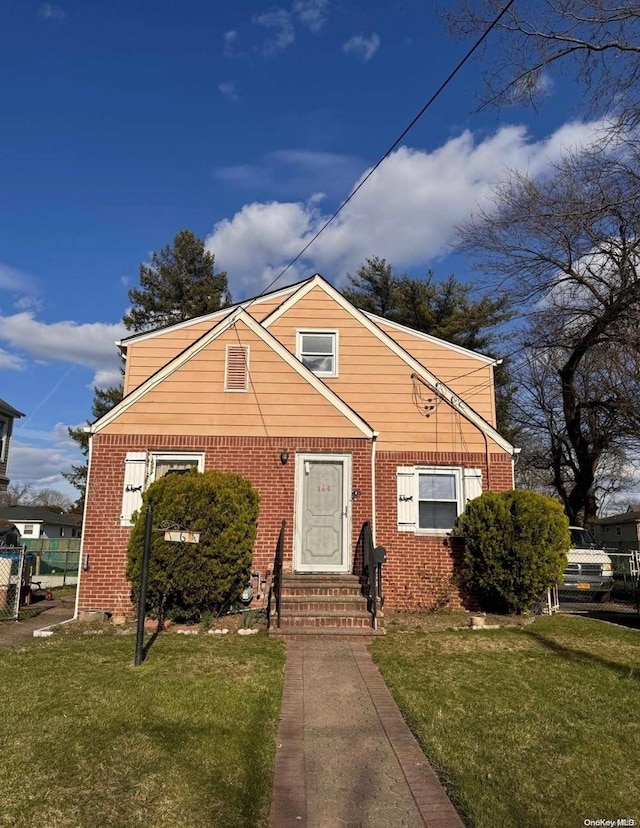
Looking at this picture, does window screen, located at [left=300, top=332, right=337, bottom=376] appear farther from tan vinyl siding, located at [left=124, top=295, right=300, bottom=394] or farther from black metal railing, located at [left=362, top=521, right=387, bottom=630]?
black metal railing, located at [left=362, top=521, right=387, bottom=630]

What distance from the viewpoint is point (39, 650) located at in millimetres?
7484

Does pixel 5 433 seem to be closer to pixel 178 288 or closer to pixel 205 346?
pixel 178 288

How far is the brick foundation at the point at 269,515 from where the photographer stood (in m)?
9.87

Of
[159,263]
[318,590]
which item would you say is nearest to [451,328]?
[159,263]

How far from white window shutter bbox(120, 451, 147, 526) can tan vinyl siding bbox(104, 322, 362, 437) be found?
47cm

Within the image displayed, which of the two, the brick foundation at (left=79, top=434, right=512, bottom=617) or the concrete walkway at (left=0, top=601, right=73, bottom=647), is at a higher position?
the brick foundation at (left=79, top=434, right=512, bottom=617)

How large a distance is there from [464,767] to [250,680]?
2.67m

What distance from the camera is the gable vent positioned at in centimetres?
1052

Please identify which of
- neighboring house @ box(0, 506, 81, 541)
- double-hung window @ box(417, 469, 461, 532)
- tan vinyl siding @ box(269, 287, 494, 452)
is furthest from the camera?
neighboring house @ box(0, 506, 81, 541)

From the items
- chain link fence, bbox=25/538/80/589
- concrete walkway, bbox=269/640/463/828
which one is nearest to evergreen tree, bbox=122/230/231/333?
chain link fence, bbox=25/538/80/589

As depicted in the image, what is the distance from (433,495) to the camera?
1112 centimetres

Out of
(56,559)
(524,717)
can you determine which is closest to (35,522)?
(56,559)

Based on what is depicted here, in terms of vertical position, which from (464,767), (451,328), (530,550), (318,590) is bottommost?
(464,767)

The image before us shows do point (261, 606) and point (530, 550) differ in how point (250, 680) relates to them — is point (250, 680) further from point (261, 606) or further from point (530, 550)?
point (530, 550)
